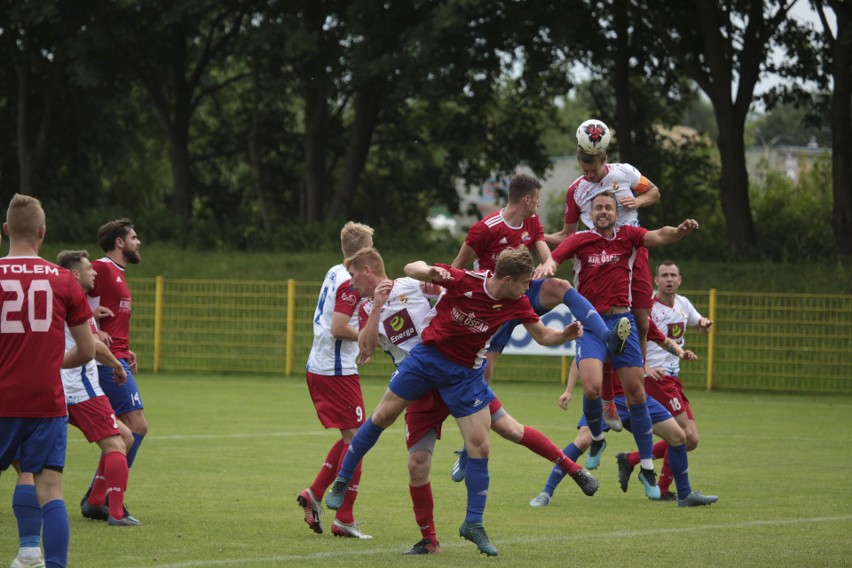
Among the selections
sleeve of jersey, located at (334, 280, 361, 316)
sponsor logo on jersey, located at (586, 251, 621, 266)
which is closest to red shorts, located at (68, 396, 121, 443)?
sleeve of jersey, located at (334, 280, 361, 316)

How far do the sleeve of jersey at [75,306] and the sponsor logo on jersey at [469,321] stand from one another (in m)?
2.35

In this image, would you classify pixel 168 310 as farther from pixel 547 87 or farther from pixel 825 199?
pixel 825 199


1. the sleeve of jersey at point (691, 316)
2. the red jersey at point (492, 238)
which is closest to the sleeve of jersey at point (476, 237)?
the red jersey at point (492, 238)

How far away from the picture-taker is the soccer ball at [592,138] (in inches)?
398

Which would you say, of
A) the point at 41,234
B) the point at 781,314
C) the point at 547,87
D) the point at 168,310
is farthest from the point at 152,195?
the point at 41,234

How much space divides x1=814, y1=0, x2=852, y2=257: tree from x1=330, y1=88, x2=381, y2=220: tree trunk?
12.3 metres

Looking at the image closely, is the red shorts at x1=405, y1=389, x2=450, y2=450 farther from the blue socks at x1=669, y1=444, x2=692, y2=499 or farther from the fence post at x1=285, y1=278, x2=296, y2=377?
the fence post at x1=285, y1=278, x2=296, y2=377

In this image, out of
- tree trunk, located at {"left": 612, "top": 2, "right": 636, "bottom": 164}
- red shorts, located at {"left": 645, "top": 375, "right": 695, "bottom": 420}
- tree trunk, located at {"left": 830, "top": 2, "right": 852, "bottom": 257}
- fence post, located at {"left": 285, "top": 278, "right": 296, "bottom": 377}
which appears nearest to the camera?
red shorts, located at {"left": 645, "top": 375, "right": 695, "bottom": 420}

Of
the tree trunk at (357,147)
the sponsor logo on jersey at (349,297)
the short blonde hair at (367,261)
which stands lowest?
the sponsor logo on jersey at (349,297)

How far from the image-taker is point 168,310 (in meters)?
27.4

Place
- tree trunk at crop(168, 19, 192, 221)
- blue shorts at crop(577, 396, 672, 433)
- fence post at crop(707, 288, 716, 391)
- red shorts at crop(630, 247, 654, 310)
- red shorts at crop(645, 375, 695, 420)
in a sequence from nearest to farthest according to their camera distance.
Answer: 1. red shorts at crop(630, 247, 654, 310)
2. blue shorts at crop(577, 396, 672, 433)
3. red shorts at crop(645, 375, 695, 420)
4. fence post at crop(707, 288, 716, 391)
5. tree trunk at crop(168, 19, 192, 221)

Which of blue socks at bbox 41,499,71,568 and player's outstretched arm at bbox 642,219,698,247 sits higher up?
player's outstretched arm at bbox 642,219,698,247

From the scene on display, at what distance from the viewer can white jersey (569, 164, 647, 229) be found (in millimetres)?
10406

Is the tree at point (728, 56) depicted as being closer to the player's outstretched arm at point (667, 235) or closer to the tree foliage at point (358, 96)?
the tree foliage at point (358, 96)
